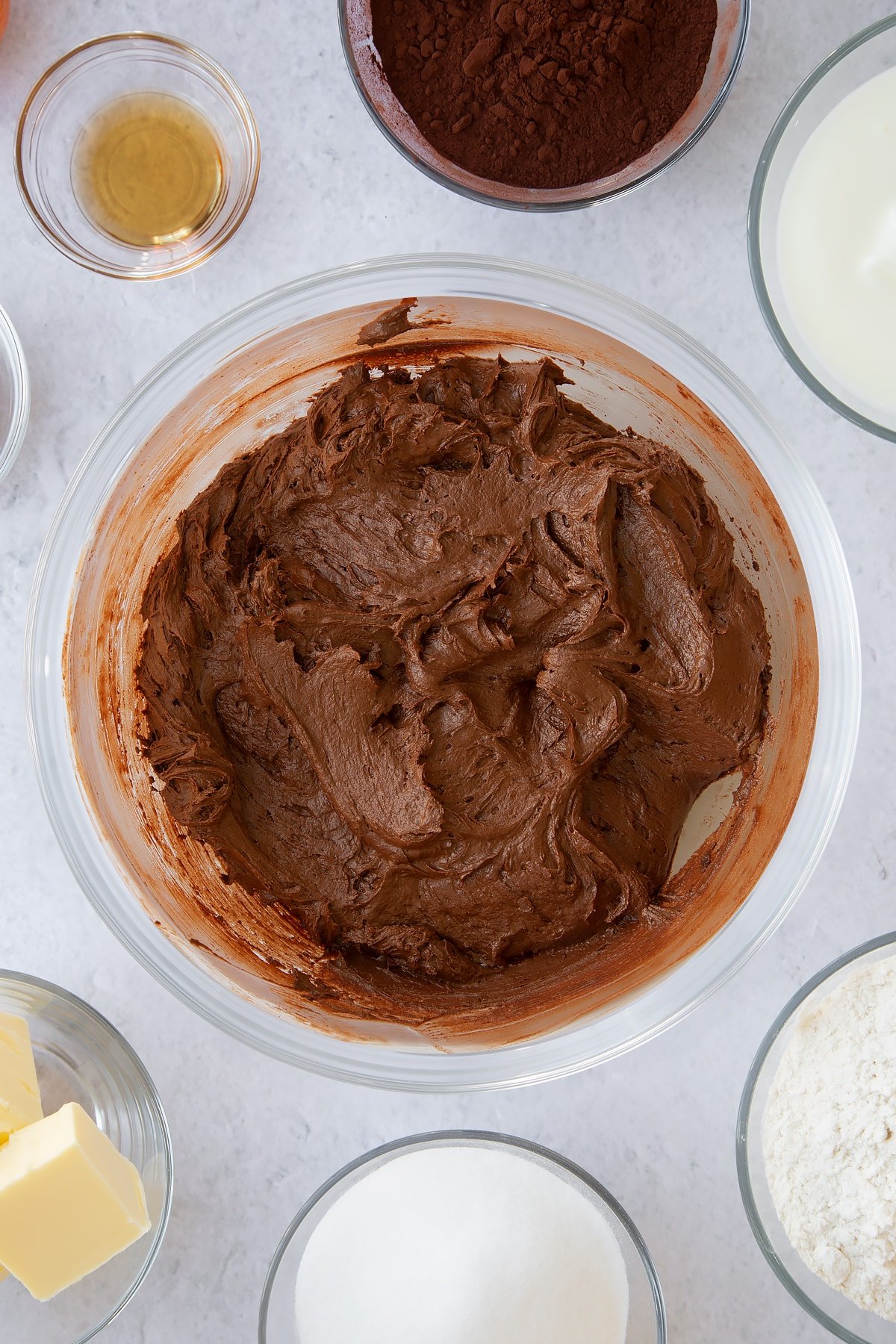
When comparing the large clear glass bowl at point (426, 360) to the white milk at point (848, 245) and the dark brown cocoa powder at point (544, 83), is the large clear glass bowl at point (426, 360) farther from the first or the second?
the dark brown cocoa powder at point (544, 83)

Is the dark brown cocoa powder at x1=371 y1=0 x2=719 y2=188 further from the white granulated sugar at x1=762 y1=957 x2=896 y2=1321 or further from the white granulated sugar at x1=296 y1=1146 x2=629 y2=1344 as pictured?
the white granulated sugar at x1=296 y1=1146 x2=629 y2=1344

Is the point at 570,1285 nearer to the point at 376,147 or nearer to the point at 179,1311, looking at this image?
the point at 179,1311

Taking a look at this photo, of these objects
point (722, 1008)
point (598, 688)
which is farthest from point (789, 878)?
point (598, 688)

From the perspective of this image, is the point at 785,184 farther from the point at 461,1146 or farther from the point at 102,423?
the point at 461,1146

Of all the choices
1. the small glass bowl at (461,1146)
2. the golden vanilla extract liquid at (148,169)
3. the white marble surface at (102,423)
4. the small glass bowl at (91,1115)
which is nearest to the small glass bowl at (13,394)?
the white marble surface at (102,423)

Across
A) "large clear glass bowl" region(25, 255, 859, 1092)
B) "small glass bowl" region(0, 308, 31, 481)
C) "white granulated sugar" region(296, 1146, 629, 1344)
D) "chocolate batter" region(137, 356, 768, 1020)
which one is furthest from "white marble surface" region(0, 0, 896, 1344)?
"chocolate batter" region(137, 356, 768, 1020)

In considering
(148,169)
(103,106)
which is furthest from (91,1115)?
(103,106)
